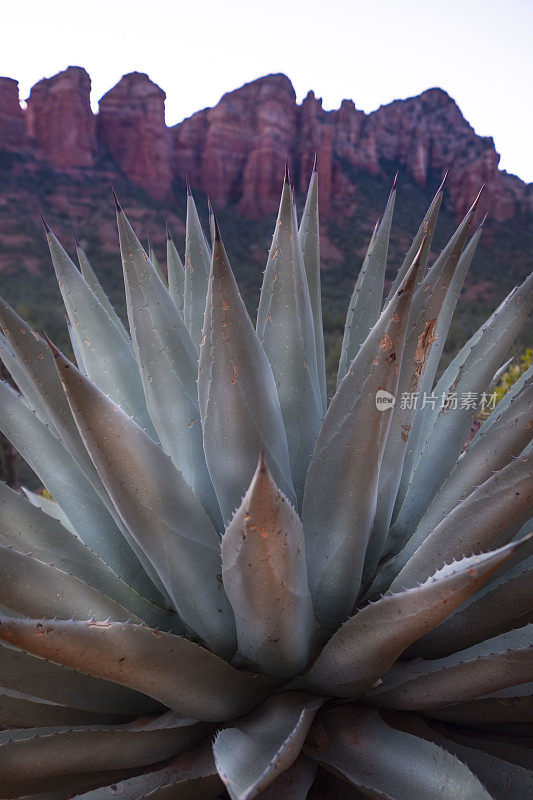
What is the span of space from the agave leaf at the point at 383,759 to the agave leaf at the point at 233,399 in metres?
0.43

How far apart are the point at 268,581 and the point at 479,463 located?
0.54m

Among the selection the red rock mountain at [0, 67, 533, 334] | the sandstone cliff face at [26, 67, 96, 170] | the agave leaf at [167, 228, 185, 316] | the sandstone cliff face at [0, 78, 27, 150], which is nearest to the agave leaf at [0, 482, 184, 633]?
the agave leaf at [167, 228, 185, 316]

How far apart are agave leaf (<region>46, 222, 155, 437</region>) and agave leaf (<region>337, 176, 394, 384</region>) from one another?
0.58 metres

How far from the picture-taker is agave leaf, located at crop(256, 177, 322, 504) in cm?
134

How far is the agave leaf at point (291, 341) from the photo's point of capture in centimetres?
134

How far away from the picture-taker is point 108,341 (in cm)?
156

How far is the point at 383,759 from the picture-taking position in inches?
37.7

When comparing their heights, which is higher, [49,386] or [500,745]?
[49,386]

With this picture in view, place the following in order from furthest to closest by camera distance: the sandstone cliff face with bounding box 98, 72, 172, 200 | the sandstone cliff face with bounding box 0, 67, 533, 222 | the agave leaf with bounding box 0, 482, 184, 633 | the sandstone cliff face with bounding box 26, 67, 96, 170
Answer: the sandstone cliff face with bounding box 98, 72, 172, 200, the sandstone cliff face with bounding box 0, 67, 533, 222, the sandstone cliff face with bounding box 26, 67, 96, 170, the agave leaf with bounding box 0, 482, 184, 633

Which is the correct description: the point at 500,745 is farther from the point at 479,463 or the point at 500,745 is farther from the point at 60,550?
the point at 60,550

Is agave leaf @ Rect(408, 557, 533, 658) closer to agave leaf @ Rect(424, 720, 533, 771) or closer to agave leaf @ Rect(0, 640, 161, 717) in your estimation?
agave leaf @ Rect(424, 720, 533, 771)

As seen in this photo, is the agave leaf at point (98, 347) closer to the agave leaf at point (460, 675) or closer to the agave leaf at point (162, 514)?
the agave leaf at point (162, 514)

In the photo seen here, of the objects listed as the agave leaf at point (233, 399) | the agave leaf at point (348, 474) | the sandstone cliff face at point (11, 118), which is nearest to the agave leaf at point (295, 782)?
the agave leaf at point (348, 474)

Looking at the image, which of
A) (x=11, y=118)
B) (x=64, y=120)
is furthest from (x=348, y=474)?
(x=64, y=120)
